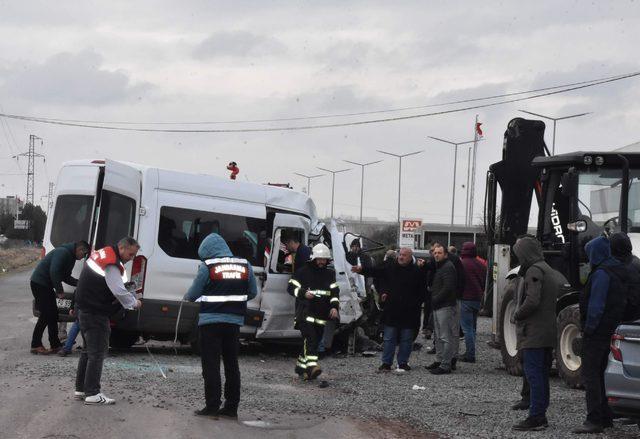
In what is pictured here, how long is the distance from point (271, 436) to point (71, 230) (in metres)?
7.02

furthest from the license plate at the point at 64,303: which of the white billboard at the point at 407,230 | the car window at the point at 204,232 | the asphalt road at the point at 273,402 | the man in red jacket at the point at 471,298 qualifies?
the white billboard at the point at 407,230

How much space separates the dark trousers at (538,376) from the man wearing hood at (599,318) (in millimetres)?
381

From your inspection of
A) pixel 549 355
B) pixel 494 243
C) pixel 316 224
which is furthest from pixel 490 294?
pixel 549 355

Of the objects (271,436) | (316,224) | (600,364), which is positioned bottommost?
(271,436)

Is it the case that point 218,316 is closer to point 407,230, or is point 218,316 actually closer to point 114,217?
point 114,217

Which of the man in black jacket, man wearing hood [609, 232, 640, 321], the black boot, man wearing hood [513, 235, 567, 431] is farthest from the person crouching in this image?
man wearing hood [609, 232, 640, 321]

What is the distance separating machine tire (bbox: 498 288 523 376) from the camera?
45.5 feet

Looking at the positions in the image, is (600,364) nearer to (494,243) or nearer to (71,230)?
(494,243)

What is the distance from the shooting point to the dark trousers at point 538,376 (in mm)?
9227

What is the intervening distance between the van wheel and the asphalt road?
225 mm

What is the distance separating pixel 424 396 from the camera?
1142 cm

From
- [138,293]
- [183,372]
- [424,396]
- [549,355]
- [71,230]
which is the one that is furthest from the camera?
[71,230]

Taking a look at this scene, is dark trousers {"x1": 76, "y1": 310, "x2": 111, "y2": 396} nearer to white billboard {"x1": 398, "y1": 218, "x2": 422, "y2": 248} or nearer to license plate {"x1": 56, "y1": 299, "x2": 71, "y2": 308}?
license plate {"x1": 56, "y1": 299, "x2": 71, "y2": 308}

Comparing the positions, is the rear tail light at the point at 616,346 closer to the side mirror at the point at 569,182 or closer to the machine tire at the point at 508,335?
the side mirror at the point at 569,182
